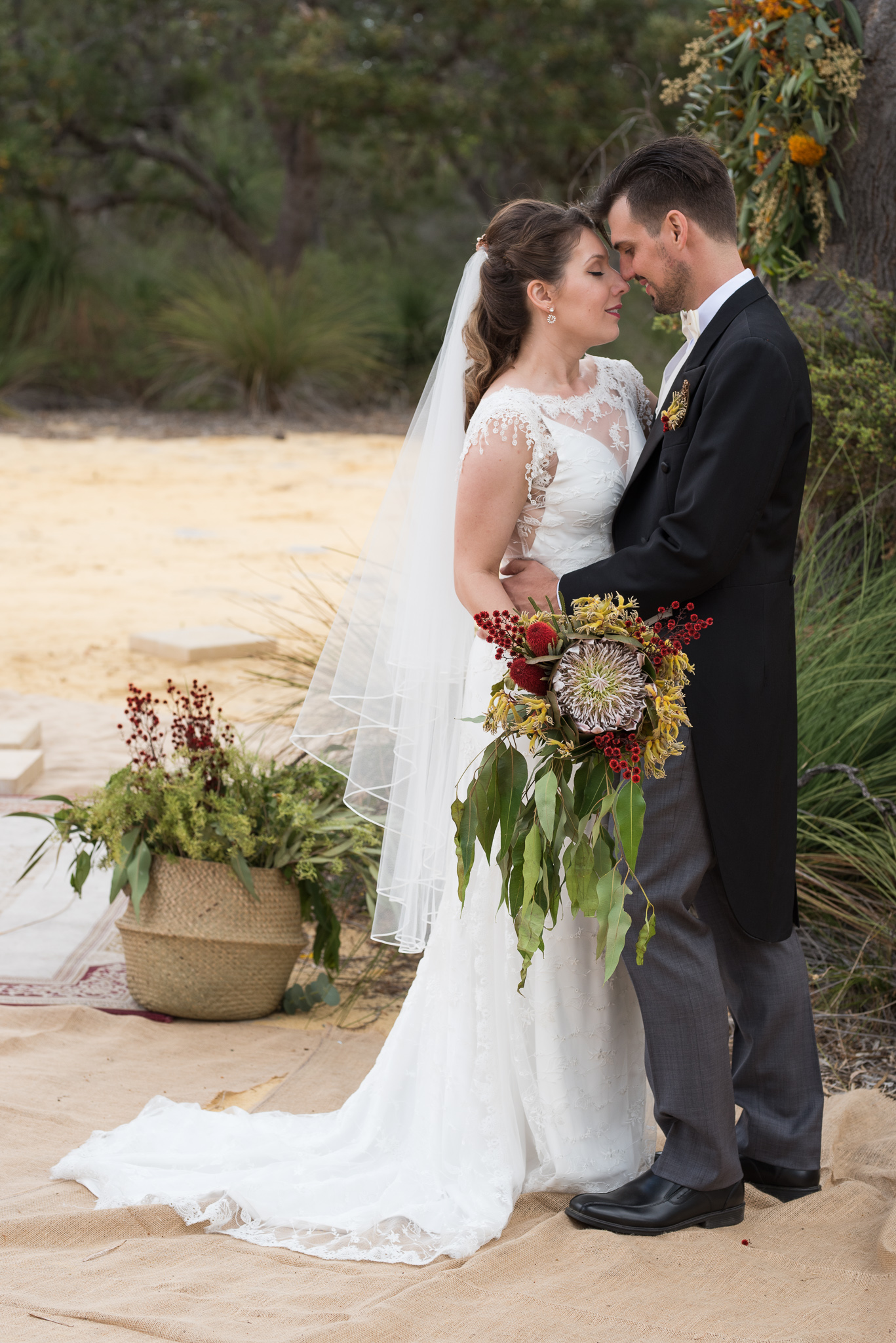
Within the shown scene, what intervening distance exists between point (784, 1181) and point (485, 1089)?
26.2 inches

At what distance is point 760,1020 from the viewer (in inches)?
111

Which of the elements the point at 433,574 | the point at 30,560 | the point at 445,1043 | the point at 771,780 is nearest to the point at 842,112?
the point at 433,574

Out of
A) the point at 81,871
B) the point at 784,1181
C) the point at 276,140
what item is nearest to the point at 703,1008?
the point at 784,1181

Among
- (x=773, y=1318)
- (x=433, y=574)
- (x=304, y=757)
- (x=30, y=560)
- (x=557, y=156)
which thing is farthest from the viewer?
(x=557, y=156)

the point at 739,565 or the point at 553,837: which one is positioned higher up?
the point at 739,565

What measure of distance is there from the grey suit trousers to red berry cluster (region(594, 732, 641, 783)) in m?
0.29

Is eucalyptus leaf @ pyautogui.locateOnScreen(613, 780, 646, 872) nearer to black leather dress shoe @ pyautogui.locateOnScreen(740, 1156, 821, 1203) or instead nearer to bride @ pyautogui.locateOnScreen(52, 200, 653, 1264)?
bride @ pyautogui.locateOnScreen(52, 200, 653, 1264)

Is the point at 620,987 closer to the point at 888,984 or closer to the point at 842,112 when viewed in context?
the point at 888,984

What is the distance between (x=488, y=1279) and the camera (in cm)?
255

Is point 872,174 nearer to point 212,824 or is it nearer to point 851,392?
point 851,392

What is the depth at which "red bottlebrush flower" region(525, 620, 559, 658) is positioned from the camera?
2295 mm

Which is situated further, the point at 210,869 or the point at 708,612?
the point at 210,869

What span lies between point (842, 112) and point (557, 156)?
579 inches

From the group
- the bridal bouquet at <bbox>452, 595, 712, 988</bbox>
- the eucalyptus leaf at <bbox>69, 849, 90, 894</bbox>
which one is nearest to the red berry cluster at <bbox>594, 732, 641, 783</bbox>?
the bridal bouquet at <bbox>452, 595, 712, 988</bbox>
